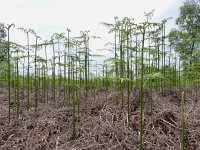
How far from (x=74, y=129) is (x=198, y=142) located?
5.12 feet

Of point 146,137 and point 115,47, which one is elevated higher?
point 115,47

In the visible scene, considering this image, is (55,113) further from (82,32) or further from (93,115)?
(82,32)

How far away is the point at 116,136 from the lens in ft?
9.62

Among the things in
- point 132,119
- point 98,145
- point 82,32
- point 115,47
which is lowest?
point 98,145

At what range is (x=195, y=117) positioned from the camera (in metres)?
3.50

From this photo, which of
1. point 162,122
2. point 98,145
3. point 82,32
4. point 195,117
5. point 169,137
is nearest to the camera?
point 98,145

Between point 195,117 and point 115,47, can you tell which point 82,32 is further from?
point 195,117

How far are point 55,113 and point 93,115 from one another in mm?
621

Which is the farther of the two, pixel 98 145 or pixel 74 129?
pixel 74 129

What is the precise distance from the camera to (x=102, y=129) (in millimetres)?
3088

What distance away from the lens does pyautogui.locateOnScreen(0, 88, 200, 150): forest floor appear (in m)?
2.87

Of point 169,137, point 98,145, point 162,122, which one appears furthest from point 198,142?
point 98,145

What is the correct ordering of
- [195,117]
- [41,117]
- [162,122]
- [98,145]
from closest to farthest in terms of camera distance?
[98,145]
[162,122]
[195,117]
[41,117]

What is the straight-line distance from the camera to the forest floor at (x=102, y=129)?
9.42ft
